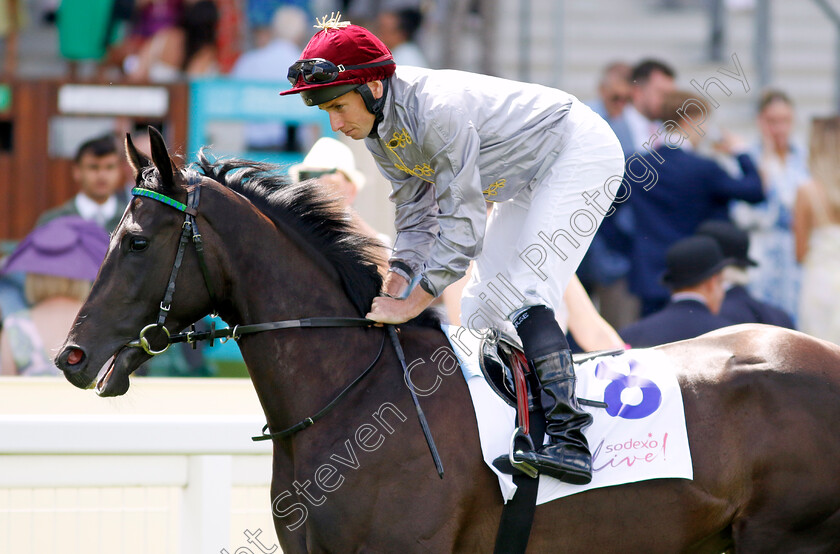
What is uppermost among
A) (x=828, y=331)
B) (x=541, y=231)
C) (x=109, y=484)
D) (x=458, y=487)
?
(x=541, y=231)

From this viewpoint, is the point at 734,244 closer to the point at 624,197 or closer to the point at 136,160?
the point at 624,197

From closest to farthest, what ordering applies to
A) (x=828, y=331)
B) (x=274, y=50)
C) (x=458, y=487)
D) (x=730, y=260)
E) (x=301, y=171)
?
(x=458, y=487) < (x=301, y=171) < (x=730, y=260) < (x=828, y=331) < (x=274, y=50)

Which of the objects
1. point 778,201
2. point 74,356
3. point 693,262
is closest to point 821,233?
point 778,201

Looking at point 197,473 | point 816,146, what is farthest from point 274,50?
point 197,473

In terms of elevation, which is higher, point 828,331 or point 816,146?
point 816,146

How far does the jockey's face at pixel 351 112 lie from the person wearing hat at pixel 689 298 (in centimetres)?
244

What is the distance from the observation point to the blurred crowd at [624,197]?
17.2ft

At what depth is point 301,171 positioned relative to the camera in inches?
192

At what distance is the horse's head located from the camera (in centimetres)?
277

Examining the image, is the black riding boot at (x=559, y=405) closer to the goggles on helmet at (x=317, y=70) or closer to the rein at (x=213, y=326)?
the rein at (x=213, y=326)

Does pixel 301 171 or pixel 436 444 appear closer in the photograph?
pixel 436 444

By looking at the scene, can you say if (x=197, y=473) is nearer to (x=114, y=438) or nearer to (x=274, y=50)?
(x=114, y=438)

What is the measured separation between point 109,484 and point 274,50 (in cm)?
533

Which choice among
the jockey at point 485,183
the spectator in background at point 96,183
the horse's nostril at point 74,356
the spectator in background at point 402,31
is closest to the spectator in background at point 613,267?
the spectator in background at point 402,31
